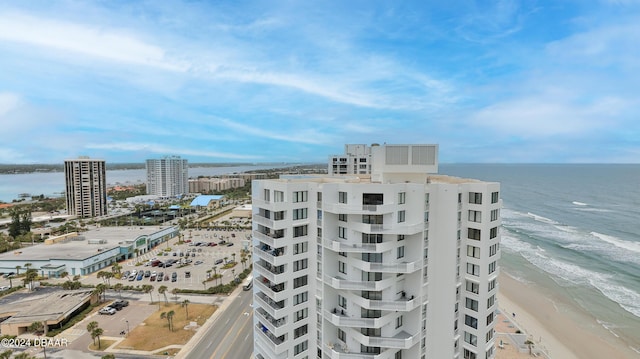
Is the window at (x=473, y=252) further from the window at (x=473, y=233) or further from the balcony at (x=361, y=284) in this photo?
the balcony at (x=361, y=284)

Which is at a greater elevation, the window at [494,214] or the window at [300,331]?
the window at [494,214]

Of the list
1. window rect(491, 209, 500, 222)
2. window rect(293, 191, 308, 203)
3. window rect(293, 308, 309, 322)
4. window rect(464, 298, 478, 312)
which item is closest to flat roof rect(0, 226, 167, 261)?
window rect(293, 308, 309, 322)

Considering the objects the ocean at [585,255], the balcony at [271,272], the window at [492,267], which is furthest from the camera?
the ocean at [585,255]

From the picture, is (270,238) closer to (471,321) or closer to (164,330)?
(471,321)

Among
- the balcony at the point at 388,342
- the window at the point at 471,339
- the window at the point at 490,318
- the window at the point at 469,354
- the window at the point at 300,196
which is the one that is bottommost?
the window at the point at 469,354

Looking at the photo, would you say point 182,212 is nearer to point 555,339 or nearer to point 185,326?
point 185,326

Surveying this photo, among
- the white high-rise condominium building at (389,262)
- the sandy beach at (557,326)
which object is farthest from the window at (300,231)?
the sandy beach at (557,326)

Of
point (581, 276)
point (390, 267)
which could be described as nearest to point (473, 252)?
point (390, 267)

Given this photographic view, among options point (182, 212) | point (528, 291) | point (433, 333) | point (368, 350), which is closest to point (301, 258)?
point (368, 350)
